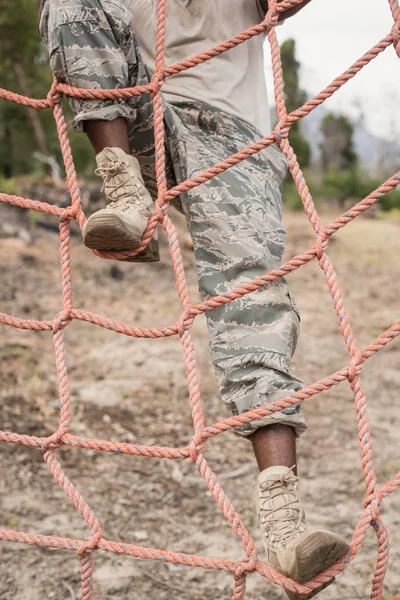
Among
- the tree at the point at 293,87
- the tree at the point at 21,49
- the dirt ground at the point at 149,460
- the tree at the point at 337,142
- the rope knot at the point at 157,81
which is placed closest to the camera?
the rope knot at the point at 157,81

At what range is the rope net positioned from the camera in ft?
3.49

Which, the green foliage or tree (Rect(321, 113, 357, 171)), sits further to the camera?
tree (Rect(321, 113, 357, 171))

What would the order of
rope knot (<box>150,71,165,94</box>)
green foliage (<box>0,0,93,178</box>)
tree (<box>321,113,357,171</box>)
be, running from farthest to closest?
tree (<box>321,113,357,171</box>) < green foliage (<box>0,0,93,178</box>) < rope knot (<box>150,71,165,94</box>)

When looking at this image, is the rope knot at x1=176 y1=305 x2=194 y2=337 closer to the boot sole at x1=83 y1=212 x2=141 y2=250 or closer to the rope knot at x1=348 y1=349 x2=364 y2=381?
the boot sole at x1=83 y1=212 x2=141 y2=250

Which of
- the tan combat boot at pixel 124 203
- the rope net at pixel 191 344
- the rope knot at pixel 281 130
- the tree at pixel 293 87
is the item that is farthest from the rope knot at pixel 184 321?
the tree at pixel 293 87

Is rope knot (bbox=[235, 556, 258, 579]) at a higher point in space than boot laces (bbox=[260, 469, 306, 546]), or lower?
lower

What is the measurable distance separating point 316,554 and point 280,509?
112 millimetres

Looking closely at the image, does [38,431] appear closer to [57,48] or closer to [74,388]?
[74,388]

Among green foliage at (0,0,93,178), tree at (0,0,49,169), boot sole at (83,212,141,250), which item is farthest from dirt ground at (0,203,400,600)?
green foliage at (0,0,93,178)

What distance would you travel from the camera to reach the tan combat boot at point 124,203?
1.19m

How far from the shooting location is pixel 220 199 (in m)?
1.29

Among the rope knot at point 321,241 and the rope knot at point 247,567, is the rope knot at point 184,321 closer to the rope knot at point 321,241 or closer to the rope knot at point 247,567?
the rope knot at point 321,241

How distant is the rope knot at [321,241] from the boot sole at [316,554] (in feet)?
1.55

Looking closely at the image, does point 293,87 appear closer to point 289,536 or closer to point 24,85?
point 24,85
